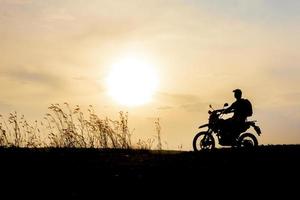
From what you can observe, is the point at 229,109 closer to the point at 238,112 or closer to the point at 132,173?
the point at 238,112

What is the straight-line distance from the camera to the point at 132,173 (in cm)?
1034

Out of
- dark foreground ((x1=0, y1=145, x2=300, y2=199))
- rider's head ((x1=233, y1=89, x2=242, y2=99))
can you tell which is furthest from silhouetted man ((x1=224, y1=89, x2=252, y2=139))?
dark foreground ((x1=0, y1=145, x2=300, y2=199))

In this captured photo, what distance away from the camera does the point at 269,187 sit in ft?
30.8

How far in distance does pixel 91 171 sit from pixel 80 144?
713 cm

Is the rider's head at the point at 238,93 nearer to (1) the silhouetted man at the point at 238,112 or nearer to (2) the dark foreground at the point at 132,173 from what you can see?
(1) the silhouetted man at the point at 238,112

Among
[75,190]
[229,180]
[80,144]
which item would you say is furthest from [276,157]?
[80,144]

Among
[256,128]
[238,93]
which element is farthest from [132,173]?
[256,128]

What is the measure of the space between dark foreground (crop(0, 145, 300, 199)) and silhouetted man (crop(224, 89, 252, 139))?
156 inches

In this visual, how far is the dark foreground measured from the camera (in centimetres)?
922

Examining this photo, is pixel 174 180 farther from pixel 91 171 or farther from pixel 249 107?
pixel 249 107

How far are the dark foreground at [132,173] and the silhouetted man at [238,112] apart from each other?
395 centimetres

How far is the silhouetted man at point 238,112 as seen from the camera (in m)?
17.0

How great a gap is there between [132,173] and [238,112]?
24.9 feet

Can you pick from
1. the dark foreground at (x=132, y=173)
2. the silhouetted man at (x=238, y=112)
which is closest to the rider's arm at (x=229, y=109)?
the silhouetted man at (x=238, y=112)
